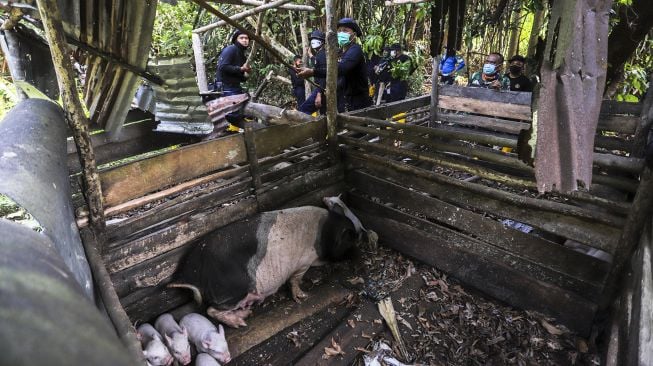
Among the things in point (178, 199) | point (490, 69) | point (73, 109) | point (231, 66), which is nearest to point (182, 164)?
point (178, 199)

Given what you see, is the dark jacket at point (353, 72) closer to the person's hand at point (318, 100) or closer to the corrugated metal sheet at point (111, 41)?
the person's hand at point (318, 100)

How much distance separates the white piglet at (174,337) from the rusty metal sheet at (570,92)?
282 centimetres

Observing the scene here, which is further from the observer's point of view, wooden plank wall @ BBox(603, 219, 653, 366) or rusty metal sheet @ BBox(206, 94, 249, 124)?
rusty metal sheet @ BBox(206, 94, 249, 124)

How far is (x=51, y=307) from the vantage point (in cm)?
57

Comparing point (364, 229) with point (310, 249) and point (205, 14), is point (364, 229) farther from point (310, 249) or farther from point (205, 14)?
point (205, 14)

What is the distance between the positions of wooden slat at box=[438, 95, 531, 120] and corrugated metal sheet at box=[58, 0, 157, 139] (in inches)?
181

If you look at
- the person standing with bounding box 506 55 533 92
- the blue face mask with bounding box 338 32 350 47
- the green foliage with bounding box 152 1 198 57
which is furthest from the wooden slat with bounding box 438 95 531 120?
the green foliage with bounding box 152 1 198 57

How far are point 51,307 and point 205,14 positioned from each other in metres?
11.2

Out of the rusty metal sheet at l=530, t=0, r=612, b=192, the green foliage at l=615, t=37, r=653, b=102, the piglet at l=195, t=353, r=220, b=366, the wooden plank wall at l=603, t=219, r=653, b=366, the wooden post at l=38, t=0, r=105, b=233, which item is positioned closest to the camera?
the rusty metal sheet at l=530, t=0, r=612, b=192

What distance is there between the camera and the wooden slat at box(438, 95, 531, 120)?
5.37 m

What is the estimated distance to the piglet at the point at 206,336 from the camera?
309 cm

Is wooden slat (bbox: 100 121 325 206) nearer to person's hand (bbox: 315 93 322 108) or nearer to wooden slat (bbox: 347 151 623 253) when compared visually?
wooden slat (bbox: 347 151 623 253)

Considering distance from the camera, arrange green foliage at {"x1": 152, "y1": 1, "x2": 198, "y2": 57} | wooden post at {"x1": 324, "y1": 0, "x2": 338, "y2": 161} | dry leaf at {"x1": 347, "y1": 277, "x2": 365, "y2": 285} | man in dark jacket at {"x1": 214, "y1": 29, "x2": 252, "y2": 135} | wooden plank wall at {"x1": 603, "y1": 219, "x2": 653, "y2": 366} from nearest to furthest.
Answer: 1. wooden plank wall at {"x1": 603, "y1": 219, "x2": 653, "y2": 366}
2. dry leaf at {"x1": 347, "y1": 277, "x2": 365, "y2": 285}
3. wooden post at {"x1": 324, "y1": 0, "x2": 338, "y2": 161}
4. man in dark jacket at {"x1": 214, "y1": 29, "x2": 252, "y2": 135}
5. green foliage at {"x1": 152, "y1": 1, "x2": 198, "y2": 57}

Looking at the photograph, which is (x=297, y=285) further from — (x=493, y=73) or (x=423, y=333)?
(x=493, y=73)
